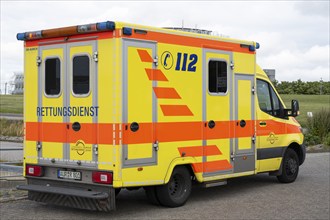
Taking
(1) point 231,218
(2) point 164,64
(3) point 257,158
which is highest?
(2) point 164,64

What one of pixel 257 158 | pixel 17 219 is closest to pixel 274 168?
pixel 257 158

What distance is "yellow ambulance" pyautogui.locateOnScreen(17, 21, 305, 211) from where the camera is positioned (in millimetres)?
7887

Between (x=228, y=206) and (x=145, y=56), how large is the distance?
2.78 metres

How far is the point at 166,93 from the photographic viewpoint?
8539 millimetres

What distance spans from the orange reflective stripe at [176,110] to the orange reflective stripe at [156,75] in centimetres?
43

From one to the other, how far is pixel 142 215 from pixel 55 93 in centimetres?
233

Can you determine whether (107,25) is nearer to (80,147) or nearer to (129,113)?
(129,113)

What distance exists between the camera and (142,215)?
8.14m

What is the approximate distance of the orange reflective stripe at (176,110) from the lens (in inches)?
335

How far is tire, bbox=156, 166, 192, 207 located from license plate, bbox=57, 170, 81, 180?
1258 mm

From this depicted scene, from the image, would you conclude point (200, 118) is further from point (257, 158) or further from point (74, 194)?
point (74, 194)

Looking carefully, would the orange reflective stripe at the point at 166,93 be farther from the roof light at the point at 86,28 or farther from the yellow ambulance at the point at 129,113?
the roof light at the point at 86,28

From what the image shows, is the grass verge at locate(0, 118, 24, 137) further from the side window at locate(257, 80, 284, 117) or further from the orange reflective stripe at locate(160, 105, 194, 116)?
the orange reflective stripe at locate(160, 105, 194, 116)

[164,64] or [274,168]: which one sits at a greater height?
[164,64]
